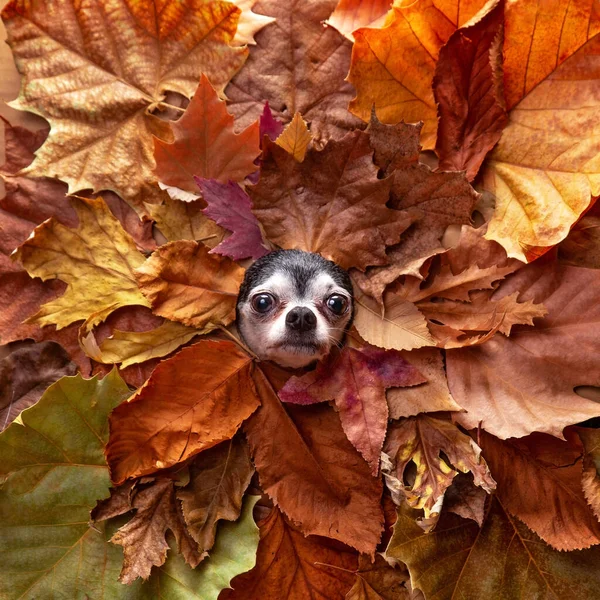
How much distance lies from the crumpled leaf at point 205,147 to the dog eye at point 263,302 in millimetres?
171

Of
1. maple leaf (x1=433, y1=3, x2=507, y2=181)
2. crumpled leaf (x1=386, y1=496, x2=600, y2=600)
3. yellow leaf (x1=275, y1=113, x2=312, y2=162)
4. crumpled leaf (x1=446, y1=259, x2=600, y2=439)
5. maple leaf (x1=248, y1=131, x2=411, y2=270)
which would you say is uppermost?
maple leaf (x1=433, y1=3, x2=507, y2=181)

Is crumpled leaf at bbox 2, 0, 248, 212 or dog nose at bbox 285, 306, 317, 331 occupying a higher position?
crumpled leaf at bbox 2, 0, 248, 212

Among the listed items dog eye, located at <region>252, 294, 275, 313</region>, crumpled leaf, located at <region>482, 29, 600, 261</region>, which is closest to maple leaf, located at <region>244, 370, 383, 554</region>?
dog eye, located at <region>252, 294, 275, 313</region>

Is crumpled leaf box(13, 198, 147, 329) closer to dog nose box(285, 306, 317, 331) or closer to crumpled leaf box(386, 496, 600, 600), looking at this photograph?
dog nose box(285, 306, 317, 331)

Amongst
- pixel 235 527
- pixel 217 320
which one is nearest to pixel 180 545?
pixel 235 527

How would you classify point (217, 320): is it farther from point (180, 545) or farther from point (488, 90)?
point (488, 90)

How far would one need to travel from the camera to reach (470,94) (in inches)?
33.5

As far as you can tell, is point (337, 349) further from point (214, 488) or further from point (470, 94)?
point (470, 94)

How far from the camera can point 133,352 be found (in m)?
0.83

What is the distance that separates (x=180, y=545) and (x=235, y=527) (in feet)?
0.23

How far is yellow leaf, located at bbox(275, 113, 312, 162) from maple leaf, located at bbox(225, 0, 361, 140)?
0.19 feet

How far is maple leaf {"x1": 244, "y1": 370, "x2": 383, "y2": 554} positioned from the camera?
31.9 inches

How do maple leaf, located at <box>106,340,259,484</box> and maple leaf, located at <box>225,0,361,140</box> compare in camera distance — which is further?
maple leaf, located at <box>225,0,361,140</box>

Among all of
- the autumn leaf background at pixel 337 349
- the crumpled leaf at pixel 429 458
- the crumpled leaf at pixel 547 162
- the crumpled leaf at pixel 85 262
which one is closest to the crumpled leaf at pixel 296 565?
the autumn leaf background at pixel 337 349
